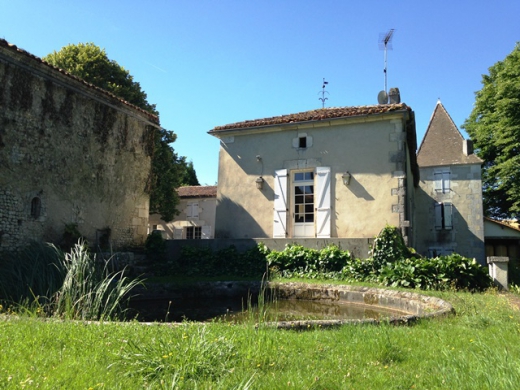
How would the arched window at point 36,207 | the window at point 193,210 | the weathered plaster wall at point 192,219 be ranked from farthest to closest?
the window at point 193,210 → the weathered plaster wall at point 192,219 → the arched window at point 36,207

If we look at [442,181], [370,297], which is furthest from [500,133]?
[370,297]

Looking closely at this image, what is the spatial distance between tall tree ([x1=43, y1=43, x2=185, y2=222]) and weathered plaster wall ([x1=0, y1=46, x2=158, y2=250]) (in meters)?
4.37

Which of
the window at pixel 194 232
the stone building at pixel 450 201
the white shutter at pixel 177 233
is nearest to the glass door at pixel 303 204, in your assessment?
the stone building at pixel 450 201

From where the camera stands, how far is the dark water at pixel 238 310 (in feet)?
19.9

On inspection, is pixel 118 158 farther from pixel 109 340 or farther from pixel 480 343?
pixel 480 343

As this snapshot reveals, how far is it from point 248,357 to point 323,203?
8.66m

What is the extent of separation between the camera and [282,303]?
769cm

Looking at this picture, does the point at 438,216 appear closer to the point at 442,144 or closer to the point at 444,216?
the point at 444,216

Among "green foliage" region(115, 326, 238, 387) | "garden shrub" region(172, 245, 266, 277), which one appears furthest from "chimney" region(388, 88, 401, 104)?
"green foliage" region(115, 326, 238, 387)

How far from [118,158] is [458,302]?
366 inches

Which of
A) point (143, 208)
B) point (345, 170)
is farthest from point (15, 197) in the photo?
point (345, 170)

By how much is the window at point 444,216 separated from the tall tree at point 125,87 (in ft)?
45.2

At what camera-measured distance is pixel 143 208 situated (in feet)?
40.1

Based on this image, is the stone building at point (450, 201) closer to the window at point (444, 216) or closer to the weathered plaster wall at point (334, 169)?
the window at point (444, 216)
